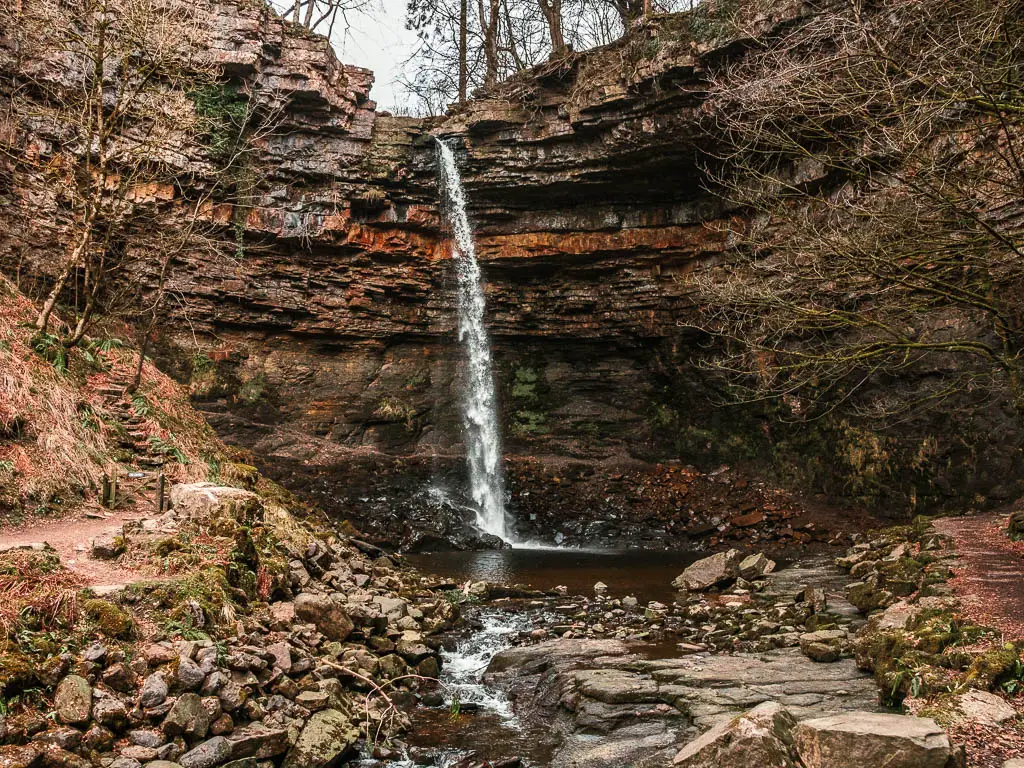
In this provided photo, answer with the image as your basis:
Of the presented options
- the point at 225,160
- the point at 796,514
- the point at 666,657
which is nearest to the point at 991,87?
the point at 666,657

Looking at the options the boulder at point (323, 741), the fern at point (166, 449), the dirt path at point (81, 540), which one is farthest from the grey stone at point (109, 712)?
the fern at point (166, 449)

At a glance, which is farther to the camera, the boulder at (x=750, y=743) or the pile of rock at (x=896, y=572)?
the pile of rock at (x=896, y=572)

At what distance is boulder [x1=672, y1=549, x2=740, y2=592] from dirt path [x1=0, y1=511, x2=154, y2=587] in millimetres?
7286

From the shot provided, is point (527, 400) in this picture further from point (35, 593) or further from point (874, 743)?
point (874, 743)

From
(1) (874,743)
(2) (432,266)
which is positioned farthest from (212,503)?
(2) (432,266)

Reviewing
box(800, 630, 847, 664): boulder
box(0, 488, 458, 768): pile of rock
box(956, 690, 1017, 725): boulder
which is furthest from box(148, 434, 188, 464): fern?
box(956, 690, 1017, 725): boulder

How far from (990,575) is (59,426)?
9.46m

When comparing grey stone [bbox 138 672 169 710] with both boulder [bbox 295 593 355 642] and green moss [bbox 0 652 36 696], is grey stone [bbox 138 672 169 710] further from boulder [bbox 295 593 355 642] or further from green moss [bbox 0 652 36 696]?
boulder [bbox 295 593 355 642]

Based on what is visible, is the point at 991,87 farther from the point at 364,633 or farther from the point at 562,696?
the point at 364,633

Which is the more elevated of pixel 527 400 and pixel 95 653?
pixel 527 400

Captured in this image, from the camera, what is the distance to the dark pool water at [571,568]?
10398mm

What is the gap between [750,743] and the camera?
3453mm

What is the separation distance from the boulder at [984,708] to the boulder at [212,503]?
5.43 meters

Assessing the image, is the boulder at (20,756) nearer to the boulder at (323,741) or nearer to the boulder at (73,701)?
the boulder at (73,701)
